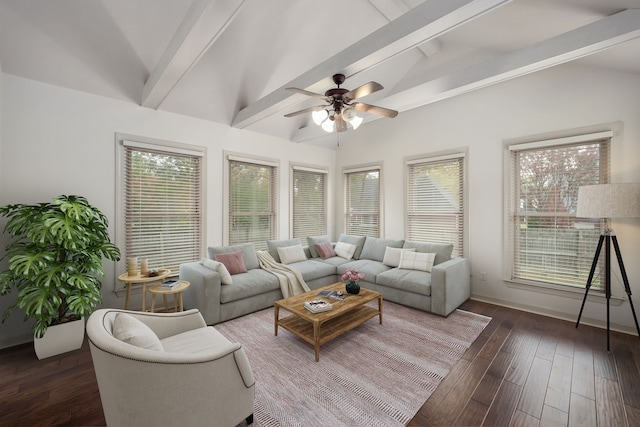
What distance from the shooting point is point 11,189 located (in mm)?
2754

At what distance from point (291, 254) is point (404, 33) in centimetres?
350

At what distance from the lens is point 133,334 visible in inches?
59.1

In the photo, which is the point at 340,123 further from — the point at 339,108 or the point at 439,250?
the point at 439,250

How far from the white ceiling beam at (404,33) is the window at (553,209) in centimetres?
248

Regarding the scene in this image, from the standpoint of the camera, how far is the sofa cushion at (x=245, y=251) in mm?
3872

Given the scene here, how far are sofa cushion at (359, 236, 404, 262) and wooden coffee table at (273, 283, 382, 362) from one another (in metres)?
1.62

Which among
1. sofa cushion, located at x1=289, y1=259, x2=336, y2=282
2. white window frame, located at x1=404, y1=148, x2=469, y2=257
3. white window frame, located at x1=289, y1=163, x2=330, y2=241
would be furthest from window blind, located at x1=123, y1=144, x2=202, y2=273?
white window frame, located at x1=404, y1=148, x2=469, y2=257

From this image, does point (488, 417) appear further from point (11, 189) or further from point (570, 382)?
point (11, 189)

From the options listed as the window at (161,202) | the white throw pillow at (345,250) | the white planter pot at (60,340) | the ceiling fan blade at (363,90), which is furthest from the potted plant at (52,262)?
the white throw pillow at (345,250)

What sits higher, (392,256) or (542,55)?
(542,55)

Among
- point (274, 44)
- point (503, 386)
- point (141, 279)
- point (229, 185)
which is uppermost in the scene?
point (274, 44)

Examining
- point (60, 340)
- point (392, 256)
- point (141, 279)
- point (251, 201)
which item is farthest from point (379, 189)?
point (60, 340)

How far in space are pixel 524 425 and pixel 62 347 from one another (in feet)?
12.9

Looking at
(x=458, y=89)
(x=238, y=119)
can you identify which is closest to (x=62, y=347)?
(x=238, y=119)
